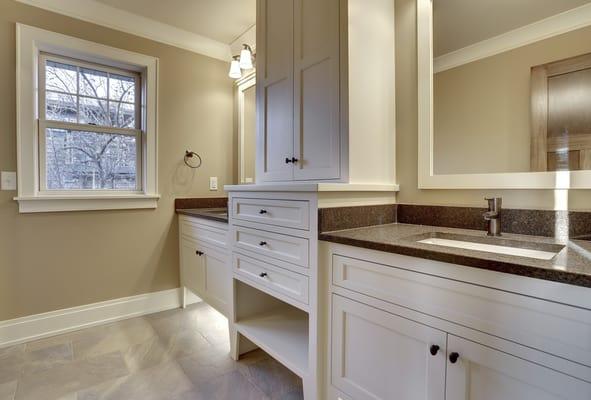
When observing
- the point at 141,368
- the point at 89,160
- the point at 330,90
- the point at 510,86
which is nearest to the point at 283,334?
the point at 141,368

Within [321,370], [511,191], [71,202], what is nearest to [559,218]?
[511,191]

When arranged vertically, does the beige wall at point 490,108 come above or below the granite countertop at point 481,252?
above

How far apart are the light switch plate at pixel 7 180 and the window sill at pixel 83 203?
0.09 meters

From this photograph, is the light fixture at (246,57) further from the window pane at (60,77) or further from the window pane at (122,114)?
the window pane at (60,77)

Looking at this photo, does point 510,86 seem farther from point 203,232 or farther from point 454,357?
point 203,232

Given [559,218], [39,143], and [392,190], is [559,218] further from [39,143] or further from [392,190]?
[39,143]

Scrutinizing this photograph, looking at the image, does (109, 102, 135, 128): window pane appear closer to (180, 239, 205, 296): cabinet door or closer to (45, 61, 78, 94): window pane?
(45, 61, 78, 94): window pane

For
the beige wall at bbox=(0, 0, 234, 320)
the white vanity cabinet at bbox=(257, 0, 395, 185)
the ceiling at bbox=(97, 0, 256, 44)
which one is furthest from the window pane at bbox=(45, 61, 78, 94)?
the white vanity cabinet at bbox=(257, 0, 395, 185)

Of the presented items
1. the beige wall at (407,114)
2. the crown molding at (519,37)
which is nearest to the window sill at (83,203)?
the beige wall at (407,114)

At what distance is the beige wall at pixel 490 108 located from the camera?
48.2 inches

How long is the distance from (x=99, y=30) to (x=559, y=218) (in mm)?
3057

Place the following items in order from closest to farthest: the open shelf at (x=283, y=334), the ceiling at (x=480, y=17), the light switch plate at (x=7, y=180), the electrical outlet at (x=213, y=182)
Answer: the ceiling at (x=480, y=17) → the open shelf at (x=283, y=334) → the light switch plate at (x=7, y=180) → the electrical outlet at (x=213, y=182)

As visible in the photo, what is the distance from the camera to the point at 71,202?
2180 mm

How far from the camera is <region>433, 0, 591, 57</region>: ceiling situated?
1.21 meters
